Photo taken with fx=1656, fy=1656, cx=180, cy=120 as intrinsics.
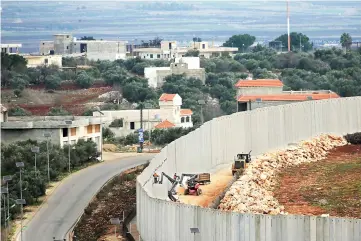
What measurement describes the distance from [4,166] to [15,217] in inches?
348

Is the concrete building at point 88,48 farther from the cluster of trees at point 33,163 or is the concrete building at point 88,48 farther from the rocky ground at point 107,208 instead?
the rocky ground at point 107,208

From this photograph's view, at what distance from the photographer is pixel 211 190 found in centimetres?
4106

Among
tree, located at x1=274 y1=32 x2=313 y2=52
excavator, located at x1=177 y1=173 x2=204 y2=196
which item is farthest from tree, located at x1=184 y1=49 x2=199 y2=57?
excavator, located at x1=177 y1=173 x2=204 y2=196

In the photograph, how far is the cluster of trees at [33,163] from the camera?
40531 millimetres

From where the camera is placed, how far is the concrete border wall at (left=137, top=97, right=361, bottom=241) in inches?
1044

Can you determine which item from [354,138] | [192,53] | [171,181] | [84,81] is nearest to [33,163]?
[171,181]

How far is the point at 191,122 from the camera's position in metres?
77.6

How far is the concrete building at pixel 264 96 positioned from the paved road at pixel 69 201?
7.51 metres

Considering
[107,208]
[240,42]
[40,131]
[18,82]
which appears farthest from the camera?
[240,42]

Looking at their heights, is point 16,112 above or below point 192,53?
below

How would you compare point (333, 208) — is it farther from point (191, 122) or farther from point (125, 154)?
point (191, 122)

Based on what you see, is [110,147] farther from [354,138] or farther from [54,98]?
[54,98]

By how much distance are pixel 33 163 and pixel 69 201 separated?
6.71 m

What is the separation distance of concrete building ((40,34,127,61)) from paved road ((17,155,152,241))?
297 ft
